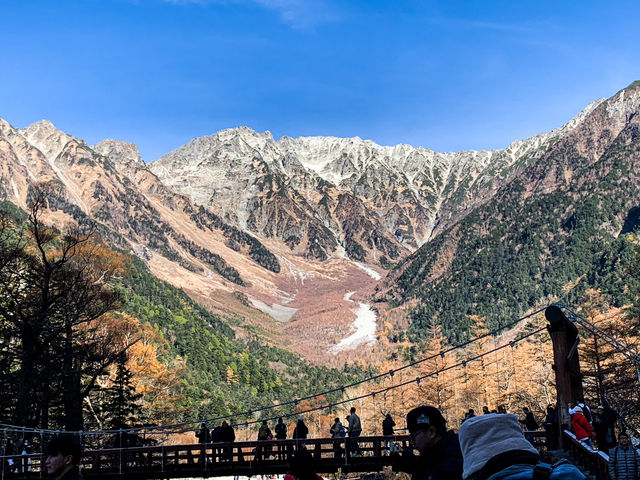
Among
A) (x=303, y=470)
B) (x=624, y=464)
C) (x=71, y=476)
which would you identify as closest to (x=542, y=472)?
(x=303, y=470)

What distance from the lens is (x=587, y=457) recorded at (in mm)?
10797

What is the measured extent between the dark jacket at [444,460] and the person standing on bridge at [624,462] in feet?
20.1

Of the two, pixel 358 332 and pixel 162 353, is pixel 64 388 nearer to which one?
pixel 162 353

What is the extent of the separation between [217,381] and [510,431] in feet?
241

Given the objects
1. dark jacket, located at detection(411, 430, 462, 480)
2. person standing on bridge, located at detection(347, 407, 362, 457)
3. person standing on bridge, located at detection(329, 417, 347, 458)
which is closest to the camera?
dark jacket, located at detection(411, 430, 462, 480)

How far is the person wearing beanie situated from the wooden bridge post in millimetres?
12690

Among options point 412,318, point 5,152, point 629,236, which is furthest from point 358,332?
point 5,152

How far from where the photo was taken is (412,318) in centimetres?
15050

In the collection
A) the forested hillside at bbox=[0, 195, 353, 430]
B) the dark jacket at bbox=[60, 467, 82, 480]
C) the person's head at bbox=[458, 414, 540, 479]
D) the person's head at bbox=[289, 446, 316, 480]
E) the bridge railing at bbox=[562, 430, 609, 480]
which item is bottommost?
the bridge railing at bbox=[562, 430, 609, 480]

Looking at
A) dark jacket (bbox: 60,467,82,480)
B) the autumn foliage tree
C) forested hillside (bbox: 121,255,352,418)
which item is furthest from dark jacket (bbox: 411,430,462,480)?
forested hillside (bbox: 121,255,352,418)

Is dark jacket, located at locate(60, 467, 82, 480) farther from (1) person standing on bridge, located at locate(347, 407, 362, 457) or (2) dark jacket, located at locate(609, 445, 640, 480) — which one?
(1) person standing on bridge, located at locate(347, 407, 362, 457)

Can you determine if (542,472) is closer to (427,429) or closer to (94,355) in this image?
(427,429)

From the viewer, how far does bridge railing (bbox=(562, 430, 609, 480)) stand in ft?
29.8

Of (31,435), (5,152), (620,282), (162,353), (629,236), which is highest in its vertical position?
(5,152)
